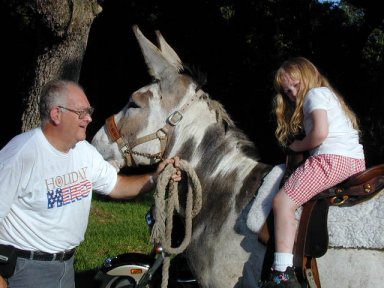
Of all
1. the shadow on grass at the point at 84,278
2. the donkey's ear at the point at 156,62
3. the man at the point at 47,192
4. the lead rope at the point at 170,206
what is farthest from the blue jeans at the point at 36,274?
the shadow on grass at the point at 84,278

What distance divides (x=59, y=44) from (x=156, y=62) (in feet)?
11.8

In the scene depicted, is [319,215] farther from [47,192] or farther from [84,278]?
[84,278]

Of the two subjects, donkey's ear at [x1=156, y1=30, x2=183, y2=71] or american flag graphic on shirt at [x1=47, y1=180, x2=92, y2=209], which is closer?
american flag graphic on shirt at [x1=47, y1=180, x2=92, y2=209]

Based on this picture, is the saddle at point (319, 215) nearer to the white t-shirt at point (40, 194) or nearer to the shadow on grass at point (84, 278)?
the white t-shirt at point (40, 194)

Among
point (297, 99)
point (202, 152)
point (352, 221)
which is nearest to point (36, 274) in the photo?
point (202, 152)

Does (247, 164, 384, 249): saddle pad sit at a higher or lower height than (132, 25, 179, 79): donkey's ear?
lower

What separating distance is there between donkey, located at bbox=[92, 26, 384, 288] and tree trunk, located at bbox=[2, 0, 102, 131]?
3110mm

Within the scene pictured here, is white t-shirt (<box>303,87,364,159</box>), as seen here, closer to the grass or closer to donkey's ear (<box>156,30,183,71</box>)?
donkey's ear (<box>156,30,183,71</box>)

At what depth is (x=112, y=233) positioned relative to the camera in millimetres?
8289

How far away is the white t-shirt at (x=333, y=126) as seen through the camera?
3.51 m

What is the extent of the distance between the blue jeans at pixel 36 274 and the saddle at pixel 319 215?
1.25 metres

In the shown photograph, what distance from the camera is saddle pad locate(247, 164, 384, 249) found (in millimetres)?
3205

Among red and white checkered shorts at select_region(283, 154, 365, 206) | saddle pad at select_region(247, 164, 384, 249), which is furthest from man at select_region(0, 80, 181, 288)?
red and white checkered shorts at select_region(283, 154, 365, 206)

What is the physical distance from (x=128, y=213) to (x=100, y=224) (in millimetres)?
809
